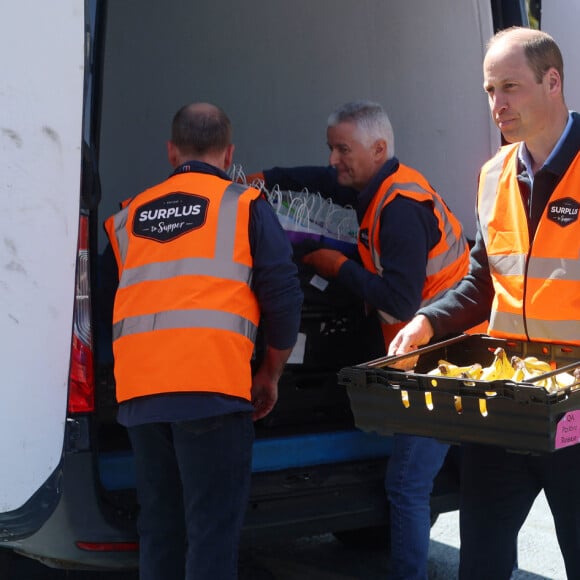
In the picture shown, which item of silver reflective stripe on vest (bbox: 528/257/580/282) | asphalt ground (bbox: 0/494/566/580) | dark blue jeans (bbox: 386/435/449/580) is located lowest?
asphalt ground (bbox: 0/494/566/580)

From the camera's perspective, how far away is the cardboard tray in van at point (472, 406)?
6.69ft

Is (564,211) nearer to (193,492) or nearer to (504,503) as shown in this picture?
(504,503)

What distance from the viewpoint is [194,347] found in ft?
9.12

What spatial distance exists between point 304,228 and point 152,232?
1.00 m

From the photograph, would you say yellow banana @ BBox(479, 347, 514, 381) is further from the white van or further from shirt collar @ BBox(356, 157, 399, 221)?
shirt collar @ BBox(356, 157, 399, 221)

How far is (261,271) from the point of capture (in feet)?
9.48

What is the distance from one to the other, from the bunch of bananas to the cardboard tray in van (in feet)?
0.14

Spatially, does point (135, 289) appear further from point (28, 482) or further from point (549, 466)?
point (549, 466)

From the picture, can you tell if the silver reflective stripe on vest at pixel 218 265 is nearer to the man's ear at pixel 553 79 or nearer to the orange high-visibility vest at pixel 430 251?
the orange high-visibility vest at pixel 430 251

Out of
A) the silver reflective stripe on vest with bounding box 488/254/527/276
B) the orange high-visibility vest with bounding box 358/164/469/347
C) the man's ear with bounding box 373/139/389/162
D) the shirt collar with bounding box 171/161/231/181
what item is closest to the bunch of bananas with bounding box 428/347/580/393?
the silver reflective stripe on vest with bounding box 488/254/527/276

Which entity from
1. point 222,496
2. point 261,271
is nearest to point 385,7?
point 261,271

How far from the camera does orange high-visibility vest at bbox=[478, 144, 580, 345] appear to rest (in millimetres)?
2336

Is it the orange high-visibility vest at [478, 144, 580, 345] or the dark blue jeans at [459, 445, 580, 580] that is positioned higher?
the orange high-visibility vest at [478, 144, 580, 345]

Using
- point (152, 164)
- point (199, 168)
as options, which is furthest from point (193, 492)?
point (152, 164)
